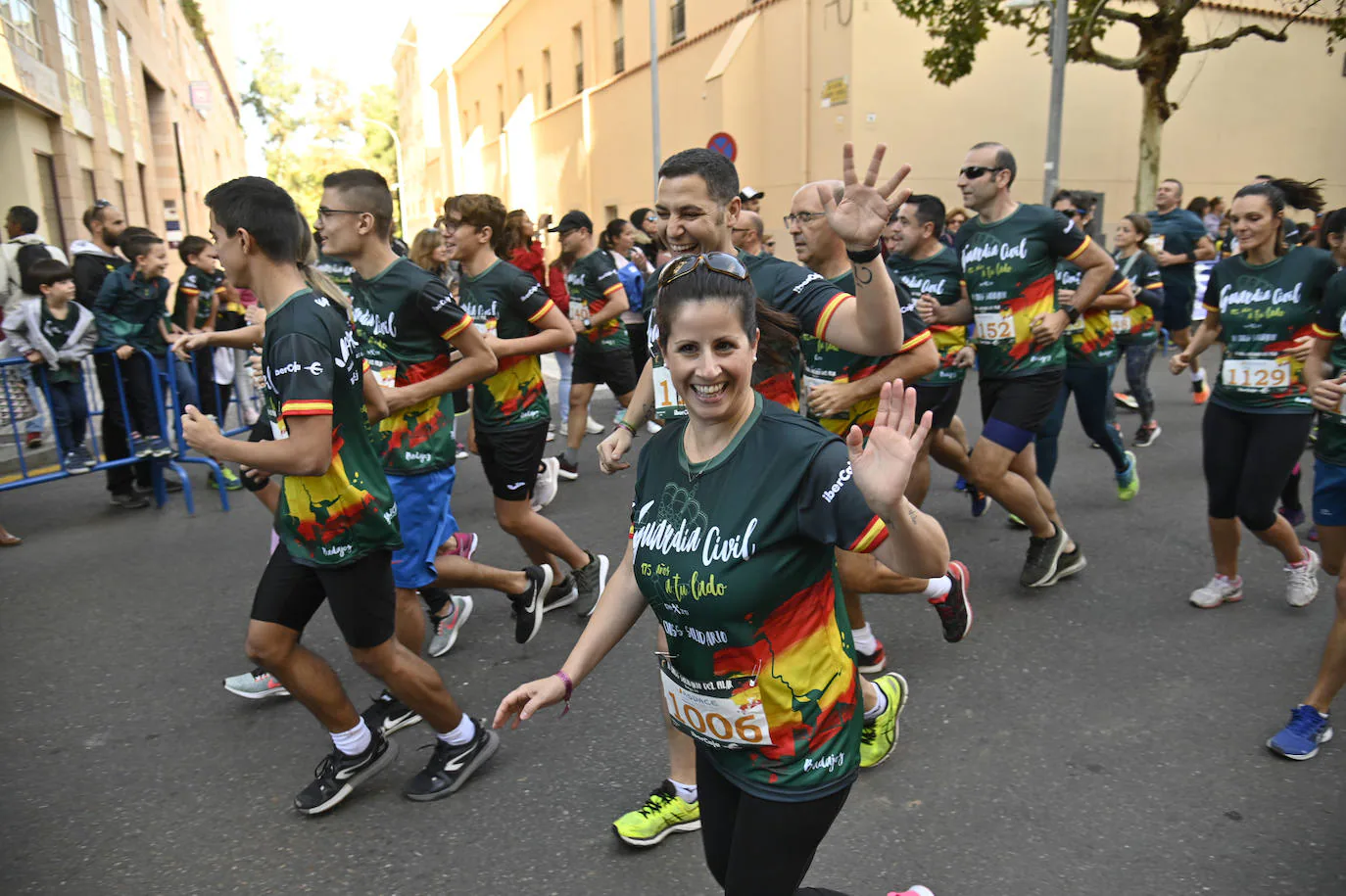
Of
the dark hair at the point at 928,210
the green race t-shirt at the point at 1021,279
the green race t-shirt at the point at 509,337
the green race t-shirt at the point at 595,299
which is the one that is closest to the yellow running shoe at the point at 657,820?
the green race t-shirt at the point at 509,337

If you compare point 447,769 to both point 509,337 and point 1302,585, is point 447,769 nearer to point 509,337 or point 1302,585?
point 509,337

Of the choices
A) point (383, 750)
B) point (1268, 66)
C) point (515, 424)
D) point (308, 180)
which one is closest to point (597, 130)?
point (1268, 66)

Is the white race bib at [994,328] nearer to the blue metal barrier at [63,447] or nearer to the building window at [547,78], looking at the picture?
the blue metal barrier at [63,447]

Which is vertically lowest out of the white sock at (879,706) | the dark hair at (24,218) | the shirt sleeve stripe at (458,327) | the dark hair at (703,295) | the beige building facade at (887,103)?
the white sock at (879,706)

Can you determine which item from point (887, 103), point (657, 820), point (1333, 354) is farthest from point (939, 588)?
point (887, 103)

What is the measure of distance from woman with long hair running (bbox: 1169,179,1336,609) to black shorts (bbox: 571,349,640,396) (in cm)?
475

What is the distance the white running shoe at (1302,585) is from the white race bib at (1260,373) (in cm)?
103

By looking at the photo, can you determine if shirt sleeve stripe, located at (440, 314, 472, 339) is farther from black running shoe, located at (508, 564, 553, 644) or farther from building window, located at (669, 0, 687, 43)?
building window, located at (669, 0, 687, 43)

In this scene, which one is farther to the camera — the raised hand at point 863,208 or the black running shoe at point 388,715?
the black running shoe at point 388,715

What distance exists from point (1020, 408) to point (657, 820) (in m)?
2.99

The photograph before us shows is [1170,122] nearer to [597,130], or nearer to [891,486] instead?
[597,130]

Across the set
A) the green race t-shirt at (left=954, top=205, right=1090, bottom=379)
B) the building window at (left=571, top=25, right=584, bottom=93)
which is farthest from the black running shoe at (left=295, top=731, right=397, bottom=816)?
the building window at (left=571, top=25, right=584, bottom=93)

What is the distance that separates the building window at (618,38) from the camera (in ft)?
81.1

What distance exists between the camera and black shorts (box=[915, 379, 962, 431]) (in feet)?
17.2
